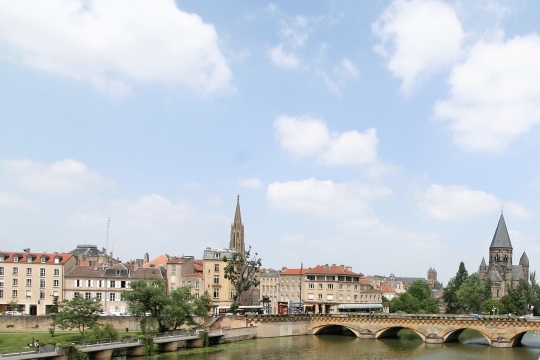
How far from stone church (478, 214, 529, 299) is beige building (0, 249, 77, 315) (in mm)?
128347

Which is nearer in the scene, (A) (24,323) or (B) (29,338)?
(B) (29,338)

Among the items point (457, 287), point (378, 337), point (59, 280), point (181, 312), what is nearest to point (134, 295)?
point (181, 312)

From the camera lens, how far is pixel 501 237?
180 m

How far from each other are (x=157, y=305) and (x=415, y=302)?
6574 centimetres

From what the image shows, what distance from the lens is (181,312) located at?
225 feet

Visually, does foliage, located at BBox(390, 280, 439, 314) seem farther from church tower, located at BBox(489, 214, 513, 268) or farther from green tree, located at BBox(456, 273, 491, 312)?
church tower, located at BBox(489, 214, 513, 268)

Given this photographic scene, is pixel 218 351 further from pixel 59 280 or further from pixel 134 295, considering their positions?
pixel 59 280

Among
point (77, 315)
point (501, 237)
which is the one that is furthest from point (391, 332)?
point (501, 237)

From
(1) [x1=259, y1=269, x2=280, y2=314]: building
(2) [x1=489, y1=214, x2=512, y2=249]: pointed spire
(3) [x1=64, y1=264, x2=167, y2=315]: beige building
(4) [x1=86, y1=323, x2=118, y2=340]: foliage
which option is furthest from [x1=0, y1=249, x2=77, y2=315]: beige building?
(2) [x1=489, y1=214, x2=512, y2=249]: pointed spire

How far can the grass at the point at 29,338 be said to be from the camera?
61.1 m

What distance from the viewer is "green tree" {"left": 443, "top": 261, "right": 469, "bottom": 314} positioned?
141 meters

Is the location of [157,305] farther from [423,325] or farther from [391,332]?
[391,332]

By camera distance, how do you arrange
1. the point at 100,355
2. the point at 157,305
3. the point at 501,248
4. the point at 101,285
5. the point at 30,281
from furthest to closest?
the point at 501,248 < the point at 101,285 < the point at 30,281 < the point at 157,305 < the point at 100,355

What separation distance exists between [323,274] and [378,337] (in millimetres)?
29209
